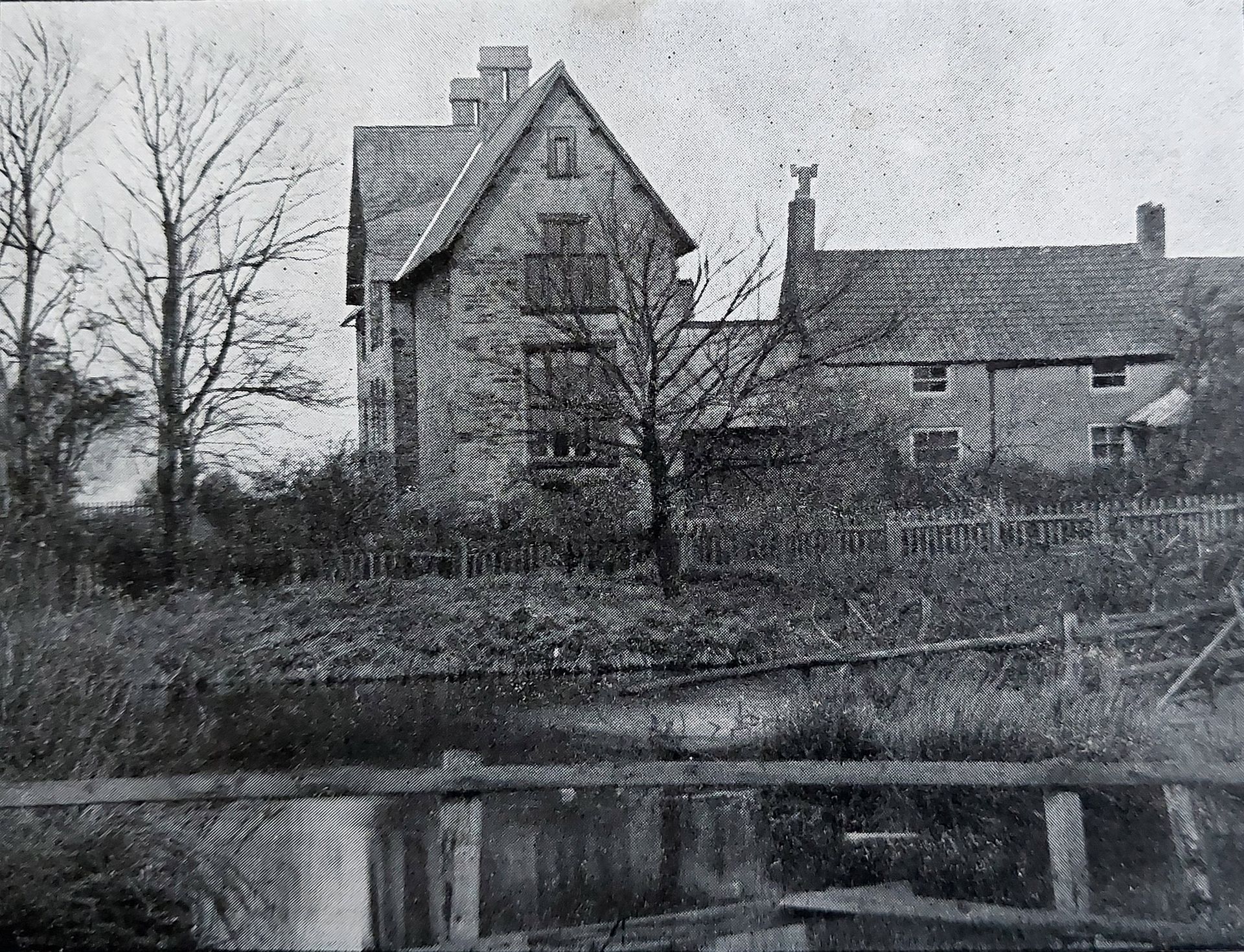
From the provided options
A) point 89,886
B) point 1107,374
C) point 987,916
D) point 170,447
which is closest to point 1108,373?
point 1107,374

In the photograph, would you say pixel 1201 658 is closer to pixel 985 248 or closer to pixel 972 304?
pixel 972 304

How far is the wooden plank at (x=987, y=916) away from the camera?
2041 mm

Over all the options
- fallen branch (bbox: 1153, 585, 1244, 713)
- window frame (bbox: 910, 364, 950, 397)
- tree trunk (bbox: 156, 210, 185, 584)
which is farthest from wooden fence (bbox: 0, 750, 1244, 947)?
window frame (bbox: 910, 364, 950, 397)

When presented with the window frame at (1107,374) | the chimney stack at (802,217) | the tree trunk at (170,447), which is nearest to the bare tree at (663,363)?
the chimney stack at (802,217)

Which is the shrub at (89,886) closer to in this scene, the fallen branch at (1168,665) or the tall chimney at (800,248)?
the tall chimney at (800,248)

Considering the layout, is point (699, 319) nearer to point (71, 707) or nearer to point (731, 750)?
point (731, 750)

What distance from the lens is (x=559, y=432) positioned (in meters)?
2.40

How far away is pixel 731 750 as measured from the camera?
91.8 inches

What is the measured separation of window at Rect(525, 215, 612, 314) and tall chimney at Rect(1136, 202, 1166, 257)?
175 cm

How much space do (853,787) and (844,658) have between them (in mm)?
380

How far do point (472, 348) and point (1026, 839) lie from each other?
2.11 metres

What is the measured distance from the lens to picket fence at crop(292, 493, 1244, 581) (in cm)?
241

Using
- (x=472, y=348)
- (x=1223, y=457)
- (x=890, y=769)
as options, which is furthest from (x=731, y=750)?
(x=1223, y=457)

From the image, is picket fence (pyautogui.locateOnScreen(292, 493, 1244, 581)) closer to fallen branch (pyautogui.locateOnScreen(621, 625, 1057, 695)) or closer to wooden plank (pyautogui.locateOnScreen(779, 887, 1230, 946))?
fallen branch (pyautogui.locateOnScreen(621, 625, 1057, 695))
